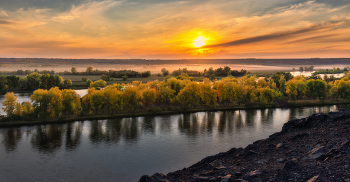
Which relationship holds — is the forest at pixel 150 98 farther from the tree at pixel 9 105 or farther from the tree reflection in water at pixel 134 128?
the tree reflection in water at pixel 134 128

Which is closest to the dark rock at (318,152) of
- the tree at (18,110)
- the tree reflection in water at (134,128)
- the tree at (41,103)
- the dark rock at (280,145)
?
the dark rock at (280,145)

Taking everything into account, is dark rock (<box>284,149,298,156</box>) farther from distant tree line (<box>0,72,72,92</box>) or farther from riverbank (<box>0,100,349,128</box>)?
distant tree line (<box>0,72,72,92</box>)

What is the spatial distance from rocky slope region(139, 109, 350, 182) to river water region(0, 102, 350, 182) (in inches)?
291

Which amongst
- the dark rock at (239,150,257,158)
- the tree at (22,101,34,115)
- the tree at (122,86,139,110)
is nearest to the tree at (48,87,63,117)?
the tree at (22,101,34,115)

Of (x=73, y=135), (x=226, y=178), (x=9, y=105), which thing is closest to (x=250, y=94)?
(x=73, y=135)

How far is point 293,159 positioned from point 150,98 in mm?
45560

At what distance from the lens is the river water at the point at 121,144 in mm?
25812

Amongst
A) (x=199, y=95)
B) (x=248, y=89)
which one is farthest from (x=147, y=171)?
(x=248, y=89)

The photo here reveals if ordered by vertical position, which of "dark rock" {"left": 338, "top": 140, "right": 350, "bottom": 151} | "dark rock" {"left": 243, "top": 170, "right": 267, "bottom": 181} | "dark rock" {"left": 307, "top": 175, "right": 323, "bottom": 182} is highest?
"dark rock" {"left": 338, "top": 140, "right": 350, "bottom": 151}

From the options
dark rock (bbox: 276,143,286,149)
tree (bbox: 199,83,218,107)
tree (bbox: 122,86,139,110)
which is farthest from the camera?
tree (bbox: 199,83,218,107)

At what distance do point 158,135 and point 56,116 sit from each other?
1026 inches

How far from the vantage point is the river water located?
25.8m

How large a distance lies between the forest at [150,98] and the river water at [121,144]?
486cm

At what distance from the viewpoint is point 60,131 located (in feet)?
136
